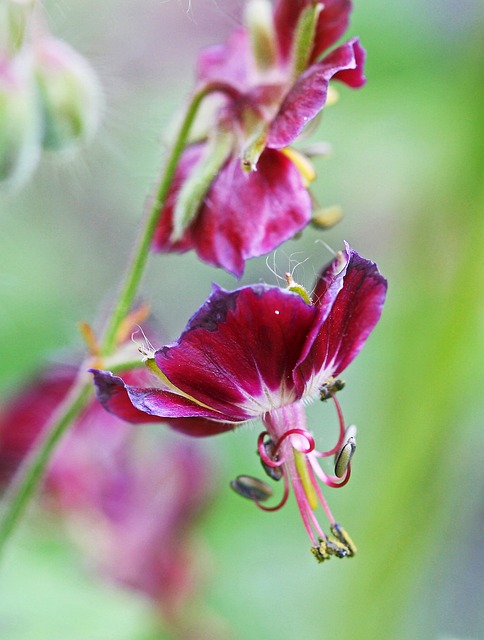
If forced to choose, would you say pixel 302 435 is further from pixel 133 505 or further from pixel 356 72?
pixel 133 505

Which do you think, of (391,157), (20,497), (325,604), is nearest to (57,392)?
(20,497)

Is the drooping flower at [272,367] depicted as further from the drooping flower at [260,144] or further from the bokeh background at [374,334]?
the bokeh background at [374,334]

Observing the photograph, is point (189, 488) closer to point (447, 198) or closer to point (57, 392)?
point (57, 392)

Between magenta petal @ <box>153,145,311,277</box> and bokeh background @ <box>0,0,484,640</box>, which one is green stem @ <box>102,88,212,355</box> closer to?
magenta petal @ <box>153,145,311,277</box>

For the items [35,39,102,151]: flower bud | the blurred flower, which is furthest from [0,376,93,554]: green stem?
the blurred flower

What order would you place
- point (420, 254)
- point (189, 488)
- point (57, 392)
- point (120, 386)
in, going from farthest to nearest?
point (420, 254) → point (189, 488) → point (57, 392) → point (120, 386)

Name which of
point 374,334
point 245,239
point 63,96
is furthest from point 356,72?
point 374,334

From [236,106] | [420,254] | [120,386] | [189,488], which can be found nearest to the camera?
[120,386]
